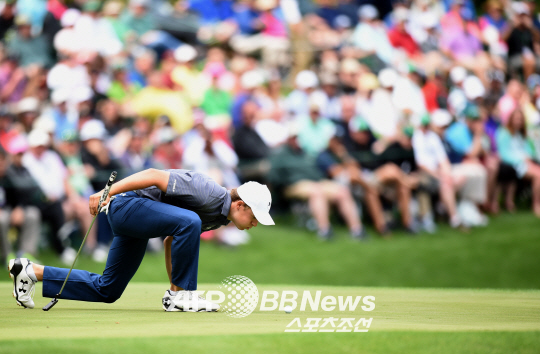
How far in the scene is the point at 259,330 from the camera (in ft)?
15.7

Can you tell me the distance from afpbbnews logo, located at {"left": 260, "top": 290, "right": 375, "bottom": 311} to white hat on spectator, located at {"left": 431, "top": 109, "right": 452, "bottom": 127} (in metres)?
7.94

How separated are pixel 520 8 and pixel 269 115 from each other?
7.91 meters

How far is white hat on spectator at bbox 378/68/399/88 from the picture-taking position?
1518 centimetres

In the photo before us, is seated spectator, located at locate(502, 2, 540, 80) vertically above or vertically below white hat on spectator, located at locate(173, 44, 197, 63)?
below

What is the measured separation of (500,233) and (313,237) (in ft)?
11.6

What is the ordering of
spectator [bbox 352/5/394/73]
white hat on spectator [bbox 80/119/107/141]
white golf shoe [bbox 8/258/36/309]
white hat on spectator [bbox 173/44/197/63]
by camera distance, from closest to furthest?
white golf shoe [bbox 8/258/36/309]
white hat on spectator [bbox 80/119/107/141]
white hat on spectator [bbox 173/44/197/63]
spectator [bbox 352/5/394/73]

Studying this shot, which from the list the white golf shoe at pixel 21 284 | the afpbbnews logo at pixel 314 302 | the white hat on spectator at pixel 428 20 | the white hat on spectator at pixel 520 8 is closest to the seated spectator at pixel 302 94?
the white hat on spectator at pixel 428 20

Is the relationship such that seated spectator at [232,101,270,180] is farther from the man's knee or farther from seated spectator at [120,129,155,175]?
the man's knee

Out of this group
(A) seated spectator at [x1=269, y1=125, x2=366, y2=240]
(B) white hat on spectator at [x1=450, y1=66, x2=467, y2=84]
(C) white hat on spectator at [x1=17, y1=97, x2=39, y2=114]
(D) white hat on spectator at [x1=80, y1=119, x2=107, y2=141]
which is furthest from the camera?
(B) white hat on spectator at [x1=450, y1=66, x2=467, y2=84]

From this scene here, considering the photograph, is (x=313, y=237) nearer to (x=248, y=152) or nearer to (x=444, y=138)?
(x=248, y=152)

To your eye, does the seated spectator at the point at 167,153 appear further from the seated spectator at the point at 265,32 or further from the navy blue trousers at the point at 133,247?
the navy blue trousers at the point at 133,247

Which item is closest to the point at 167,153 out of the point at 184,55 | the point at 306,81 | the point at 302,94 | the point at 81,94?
the point at 81,94

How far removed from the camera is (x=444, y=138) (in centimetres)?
1490

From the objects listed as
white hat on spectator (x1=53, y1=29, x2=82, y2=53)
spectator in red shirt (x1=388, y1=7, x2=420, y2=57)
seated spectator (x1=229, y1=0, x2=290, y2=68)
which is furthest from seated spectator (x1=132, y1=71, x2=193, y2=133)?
spectator in red shirt (x1=388, y1=7, x2=420, y2=57)
